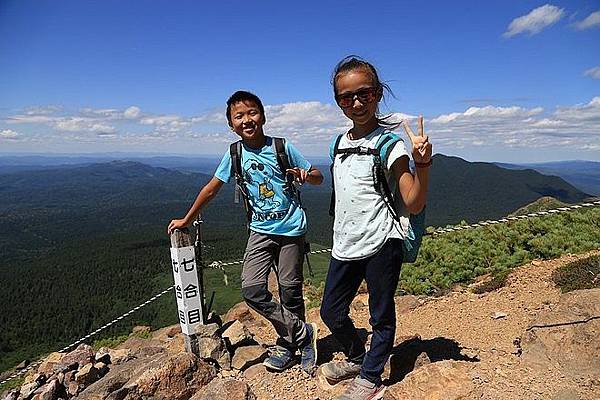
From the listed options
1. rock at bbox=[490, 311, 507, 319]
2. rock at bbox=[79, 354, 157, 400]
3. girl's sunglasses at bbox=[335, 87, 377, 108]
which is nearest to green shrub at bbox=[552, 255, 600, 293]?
rock at bbox=[490, 311, 507, 319]

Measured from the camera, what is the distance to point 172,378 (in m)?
3.89

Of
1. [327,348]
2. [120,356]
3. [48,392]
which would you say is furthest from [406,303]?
[48,392]

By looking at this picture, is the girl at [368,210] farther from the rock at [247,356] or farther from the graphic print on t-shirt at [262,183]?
the rock at [247,356]

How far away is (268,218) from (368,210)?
1123 millimetres

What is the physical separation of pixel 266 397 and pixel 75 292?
6740 cm

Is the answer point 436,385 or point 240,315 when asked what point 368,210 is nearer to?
point 436,385

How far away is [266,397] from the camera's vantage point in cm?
390

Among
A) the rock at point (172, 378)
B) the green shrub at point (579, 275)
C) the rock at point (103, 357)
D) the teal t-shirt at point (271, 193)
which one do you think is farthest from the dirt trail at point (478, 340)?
the rock at point (103, 357)

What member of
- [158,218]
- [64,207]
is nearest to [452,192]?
[158,218]

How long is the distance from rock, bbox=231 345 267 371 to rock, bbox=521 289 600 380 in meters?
2.46

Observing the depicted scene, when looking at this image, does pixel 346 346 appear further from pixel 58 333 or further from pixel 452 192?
pixel 452 192

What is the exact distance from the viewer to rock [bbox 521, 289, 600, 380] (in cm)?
378

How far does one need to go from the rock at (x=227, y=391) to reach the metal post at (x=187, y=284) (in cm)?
82

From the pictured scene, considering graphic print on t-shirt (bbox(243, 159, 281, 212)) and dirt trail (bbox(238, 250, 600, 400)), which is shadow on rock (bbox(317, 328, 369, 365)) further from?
graphic print on t-shirt (bbox(243, 159, 281, 212))
